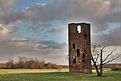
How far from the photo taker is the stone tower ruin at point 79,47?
6130cm

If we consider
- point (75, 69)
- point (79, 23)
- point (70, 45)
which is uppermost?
point (79, 23)

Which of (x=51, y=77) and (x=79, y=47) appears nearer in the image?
(x=51, y=77)

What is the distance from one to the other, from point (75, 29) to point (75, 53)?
171 inches

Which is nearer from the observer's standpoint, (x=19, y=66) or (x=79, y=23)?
(x=79, y=23)

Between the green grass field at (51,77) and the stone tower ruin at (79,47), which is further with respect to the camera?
the stone tower ruin at (79,47)

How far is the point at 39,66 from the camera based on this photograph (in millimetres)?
89375

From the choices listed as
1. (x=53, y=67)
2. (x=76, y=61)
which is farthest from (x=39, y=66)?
(x=76, y=61)

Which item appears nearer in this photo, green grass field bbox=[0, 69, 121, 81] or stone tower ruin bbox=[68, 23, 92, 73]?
green grass field bbox=[0, 69, 121, 81]

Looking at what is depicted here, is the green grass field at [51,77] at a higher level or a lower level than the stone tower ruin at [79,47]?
lower

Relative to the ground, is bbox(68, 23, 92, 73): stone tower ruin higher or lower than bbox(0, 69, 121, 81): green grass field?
higher

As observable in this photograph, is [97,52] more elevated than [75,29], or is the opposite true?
[75,29]

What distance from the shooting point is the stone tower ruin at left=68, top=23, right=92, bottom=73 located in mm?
61297

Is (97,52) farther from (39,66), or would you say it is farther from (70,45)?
(39,66)

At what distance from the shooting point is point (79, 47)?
61250 millimetres
